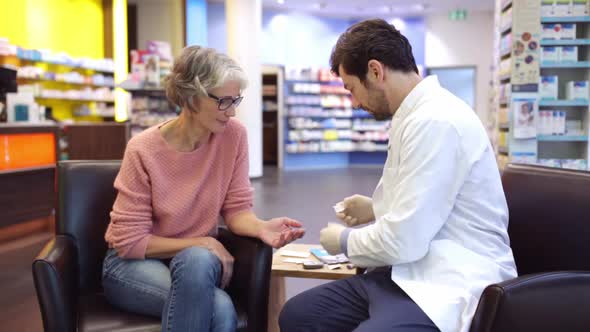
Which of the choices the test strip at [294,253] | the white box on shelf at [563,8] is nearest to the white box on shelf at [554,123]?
the white box on shelf at [563,8]

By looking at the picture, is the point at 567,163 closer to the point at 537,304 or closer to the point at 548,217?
the point at 548,217

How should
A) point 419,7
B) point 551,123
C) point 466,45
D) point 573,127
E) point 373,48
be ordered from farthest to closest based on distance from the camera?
1. point 466,45
2. point 419,7
3. point 573,127
4. point 551,123
5. point 373,48

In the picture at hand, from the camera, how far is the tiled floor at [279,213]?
10.8 ft

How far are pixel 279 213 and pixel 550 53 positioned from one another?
3.44m

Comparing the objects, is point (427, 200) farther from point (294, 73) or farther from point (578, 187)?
point (294, 73)

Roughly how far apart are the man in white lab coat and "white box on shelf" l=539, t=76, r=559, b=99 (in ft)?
12.7

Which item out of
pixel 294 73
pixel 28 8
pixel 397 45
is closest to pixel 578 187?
pixel 397 45

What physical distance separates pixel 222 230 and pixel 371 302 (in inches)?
32.8

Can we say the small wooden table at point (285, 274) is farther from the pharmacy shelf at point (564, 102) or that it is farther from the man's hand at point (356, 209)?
the pharmacy shelf at point (564, 102)

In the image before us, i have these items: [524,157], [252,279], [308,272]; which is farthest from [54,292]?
[524,157]

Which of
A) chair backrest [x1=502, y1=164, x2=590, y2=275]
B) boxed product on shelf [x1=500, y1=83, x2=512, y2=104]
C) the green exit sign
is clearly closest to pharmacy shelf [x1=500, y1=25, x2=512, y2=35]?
boxed product on shelf [x1=500, y1=83, x2=512, y2=104]

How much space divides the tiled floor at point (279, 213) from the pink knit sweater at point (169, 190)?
4.72 feet

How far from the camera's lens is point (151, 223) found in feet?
6.61

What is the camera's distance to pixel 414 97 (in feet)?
5.34
